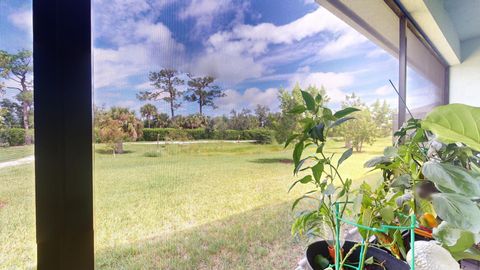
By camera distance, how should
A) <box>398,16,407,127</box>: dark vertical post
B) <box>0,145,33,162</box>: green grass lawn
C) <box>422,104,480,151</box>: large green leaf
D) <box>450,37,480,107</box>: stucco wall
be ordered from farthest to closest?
<box>450,37,480,107</box>: stucco wall → <box>398,16,407,127</box>: dark vertical post → <box>422,104,480,151</box>: large green leaf → <box>0,145,33,162</box>: green grass lawn

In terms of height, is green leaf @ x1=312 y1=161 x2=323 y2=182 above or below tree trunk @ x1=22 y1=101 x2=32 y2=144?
below

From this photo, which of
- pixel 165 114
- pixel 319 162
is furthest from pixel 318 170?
pixel 165 114

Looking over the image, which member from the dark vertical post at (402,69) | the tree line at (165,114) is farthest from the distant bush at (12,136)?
the dark vertical post at (402,69)

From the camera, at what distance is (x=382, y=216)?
0.63 m

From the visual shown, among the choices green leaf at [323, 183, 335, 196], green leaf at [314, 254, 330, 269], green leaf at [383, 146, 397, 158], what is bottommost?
green leaf at [314, 254, 330, 269]

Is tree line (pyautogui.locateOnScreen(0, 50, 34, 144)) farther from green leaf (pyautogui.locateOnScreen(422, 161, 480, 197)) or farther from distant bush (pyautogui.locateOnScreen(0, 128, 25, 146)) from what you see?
green leaf (pyautogui.locateOnScreen(422, 161, 480, 197))

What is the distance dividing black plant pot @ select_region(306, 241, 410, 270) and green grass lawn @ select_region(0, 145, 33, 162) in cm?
74

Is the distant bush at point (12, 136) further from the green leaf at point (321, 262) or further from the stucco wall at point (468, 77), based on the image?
the stucco wall at point (468, 77)

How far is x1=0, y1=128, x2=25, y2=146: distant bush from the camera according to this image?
1.32ft

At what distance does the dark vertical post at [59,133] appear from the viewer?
407mm

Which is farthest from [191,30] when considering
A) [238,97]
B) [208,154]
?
[208,154]

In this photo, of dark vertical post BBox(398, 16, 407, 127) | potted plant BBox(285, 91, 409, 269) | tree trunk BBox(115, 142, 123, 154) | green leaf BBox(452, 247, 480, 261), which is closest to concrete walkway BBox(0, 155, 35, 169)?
tree trunk BBox(115, 142, 123, 154)

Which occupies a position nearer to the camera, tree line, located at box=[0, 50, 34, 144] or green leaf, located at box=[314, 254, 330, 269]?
tree line, located at box=[0, 50, 34, 144]

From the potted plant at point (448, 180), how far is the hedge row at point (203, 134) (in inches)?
16.3
